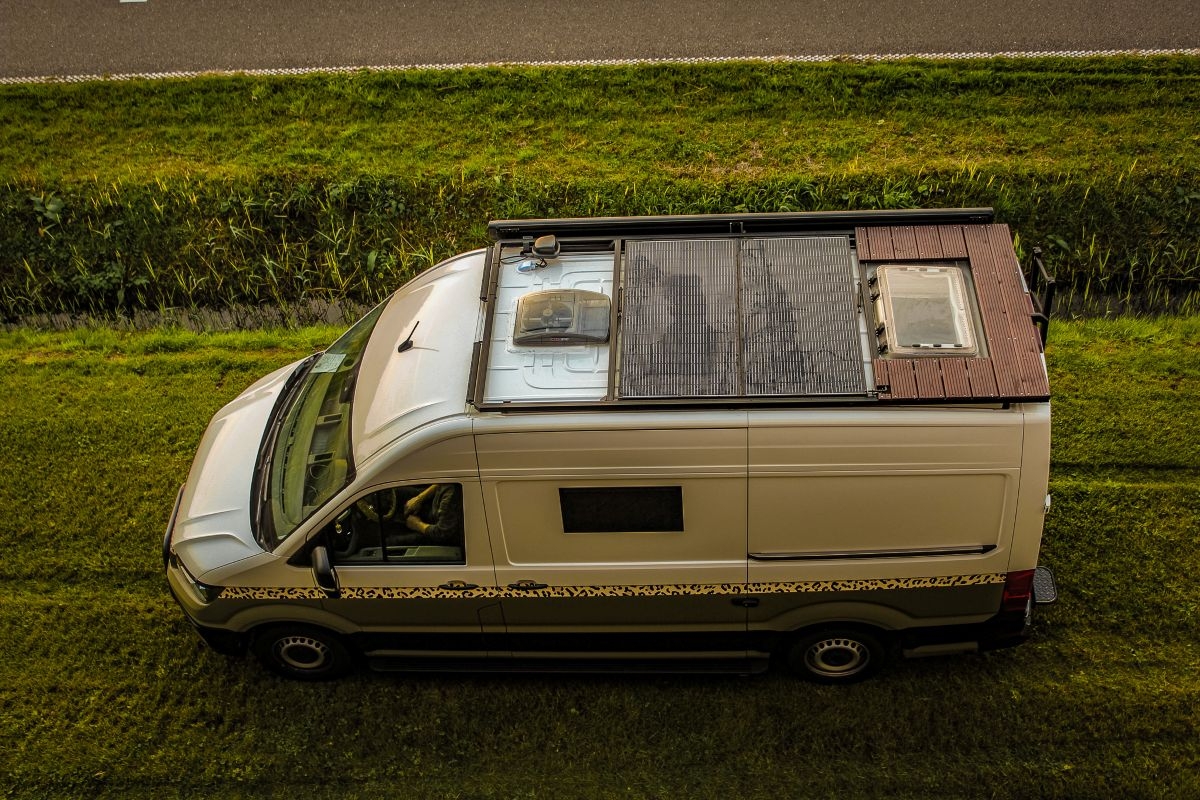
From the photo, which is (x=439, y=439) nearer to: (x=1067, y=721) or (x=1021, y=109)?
(x=1067, y=721)

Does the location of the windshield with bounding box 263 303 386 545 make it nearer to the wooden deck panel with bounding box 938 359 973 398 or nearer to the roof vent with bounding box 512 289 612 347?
the roof vent with bounding box 512 289 612 347

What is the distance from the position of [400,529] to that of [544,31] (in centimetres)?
745

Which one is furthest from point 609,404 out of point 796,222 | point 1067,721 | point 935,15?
point 935,15

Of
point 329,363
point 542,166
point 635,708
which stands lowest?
point 635,708

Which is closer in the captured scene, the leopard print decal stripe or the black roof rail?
the leopard print decal stripe

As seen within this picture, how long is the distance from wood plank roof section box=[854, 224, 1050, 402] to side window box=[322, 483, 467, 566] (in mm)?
2383

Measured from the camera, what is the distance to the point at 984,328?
209 inches

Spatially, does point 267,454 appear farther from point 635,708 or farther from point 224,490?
point 635,708

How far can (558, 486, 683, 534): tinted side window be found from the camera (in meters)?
5.33

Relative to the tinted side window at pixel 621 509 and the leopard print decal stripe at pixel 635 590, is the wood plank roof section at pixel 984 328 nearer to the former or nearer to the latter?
the leopard print decal stripe at pixel 635 590

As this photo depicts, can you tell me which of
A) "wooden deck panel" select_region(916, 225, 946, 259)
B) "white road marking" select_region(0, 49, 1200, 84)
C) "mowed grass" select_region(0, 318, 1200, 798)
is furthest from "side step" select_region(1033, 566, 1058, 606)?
"white road marking" select_region(0, 49, 1200, 84)

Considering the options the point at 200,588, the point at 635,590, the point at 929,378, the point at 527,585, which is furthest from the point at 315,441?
the point at 929,378

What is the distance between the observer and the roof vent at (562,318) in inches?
216

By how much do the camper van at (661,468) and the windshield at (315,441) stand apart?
23 millimetres
